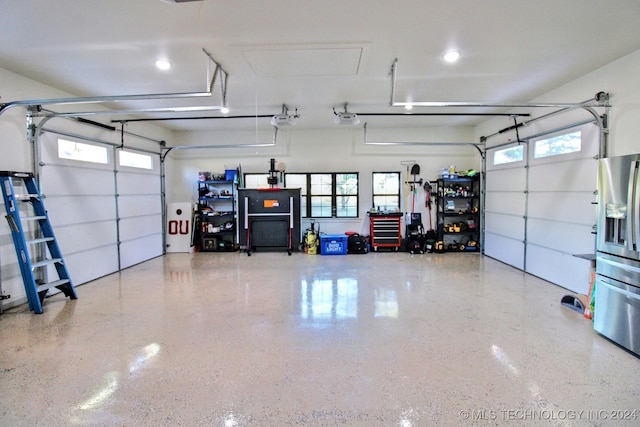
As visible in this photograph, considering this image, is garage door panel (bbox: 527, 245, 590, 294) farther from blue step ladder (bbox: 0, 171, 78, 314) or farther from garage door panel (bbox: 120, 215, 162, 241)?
garage door panel (bbox: 120, 215, 162, 241)

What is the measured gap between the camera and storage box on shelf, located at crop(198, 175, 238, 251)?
23.5 feet

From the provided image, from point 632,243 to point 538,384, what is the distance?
152 cm

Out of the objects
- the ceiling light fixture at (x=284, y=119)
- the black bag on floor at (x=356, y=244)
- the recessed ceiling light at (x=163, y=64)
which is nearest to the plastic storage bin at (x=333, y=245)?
the black bag on floor at (x=356, y=244)

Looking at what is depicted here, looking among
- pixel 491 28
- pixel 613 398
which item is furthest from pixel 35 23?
pixel 613 398

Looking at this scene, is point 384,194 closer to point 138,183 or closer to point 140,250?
point 138,183

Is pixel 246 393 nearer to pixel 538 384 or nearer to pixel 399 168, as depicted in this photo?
pixel 538 384

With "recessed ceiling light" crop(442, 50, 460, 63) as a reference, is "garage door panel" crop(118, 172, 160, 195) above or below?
below

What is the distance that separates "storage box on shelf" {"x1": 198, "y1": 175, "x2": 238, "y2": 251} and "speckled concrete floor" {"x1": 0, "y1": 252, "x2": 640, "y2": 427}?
2.93m

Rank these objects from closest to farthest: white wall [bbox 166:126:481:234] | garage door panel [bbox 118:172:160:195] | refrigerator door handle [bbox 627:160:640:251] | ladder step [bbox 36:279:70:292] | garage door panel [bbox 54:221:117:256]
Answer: refrigerator door handle [bbox 627:160:640:251], ladder step [bbox 36:279:70:292], garage door panel [bbox 54:221:117:256], garage door panel [bbox 118:172:160:195], white wall [bbox 166:126:481:234]

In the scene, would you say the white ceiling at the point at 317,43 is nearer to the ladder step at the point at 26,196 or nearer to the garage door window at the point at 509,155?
the garage door window at the point at 509,155

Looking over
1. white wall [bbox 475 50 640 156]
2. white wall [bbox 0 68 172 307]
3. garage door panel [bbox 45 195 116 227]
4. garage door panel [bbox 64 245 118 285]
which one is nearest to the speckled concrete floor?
white wall [bbox 0 68 172 307]

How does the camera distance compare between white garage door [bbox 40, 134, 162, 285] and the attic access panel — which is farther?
white garage door [bbox 40, 134, 162, 285]

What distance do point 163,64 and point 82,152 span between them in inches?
98.4

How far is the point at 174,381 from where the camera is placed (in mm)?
2141
